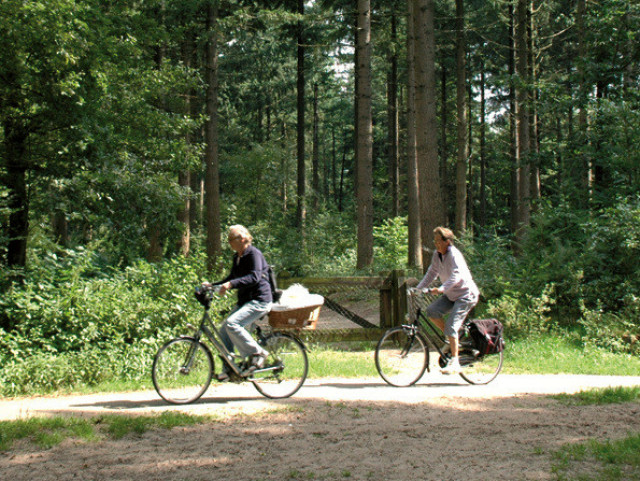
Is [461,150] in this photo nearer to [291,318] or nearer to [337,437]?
[291,318]

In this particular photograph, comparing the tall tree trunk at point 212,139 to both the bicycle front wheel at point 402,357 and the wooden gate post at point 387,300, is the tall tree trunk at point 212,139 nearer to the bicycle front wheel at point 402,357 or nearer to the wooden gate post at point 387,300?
the wooden gate post at point 387,300

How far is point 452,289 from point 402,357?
1.13m

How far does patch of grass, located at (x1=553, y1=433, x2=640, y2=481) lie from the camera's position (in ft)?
15.3

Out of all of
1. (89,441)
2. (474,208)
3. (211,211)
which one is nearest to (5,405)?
(89,441)

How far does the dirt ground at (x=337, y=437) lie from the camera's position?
4875 millimetres

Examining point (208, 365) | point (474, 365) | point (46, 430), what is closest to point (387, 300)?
point (474, 365)

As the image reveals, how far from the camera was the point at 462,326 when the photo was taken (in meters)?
8.71

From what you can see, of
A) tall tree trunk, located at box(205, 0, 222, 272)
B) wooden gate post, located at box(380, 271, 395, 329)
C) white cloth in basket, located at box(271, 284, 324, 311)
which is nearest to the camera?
white cloth in basket, located at box(271, 284, 324, 311)

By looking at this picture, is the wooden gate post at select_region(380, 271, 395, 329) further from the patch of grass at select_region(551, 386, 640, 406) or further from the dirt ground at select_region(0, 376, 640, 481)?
the patch of grass at select_region(551, 386, 640, 406)

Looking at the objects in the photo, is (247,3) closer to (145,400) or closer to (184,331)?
(184,331)

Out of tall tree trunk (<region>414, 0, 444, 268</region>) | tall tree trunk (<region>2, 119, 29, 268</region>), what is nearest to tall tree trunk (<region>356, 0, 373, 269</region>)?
tall tree trunk (<region>414, 0, 444, 268</region>)

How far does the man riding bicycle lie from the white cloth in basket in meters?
1.49

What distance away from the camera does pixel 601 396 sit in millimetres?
7266

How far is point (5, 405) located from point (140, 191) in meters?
5.49
